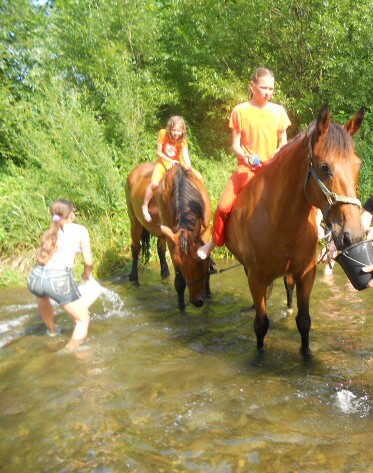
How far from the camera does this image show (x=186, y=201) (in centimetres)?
535

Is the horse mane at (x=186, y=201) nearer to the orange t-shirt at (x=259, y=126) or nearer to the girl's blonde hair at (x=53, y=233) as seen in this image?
the orange t-shirt at (x=259, y=126)

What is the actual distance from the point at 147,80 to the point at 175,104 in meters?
1.56

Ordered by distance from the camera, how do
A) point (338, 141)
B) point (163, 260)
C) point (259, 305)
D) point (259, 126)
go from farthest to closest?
point (163, 260)
point (259, 126)
point (259, 305)
point (338, 141)

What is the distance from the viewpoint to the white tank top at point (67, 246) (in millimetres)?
4660

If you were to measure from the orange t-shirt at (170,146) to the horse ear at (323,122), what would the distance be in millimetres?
4189

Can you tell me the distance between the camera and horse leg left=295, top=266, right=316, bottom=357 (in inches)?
151

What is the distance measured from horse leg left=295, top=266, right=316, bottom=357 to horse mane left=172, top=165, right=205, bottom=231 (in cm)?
164

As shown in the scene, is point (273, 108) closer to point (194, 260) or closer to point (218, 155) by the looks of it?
point (194, 260)

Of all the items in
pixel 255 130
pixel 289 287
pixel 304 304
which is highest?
pixel 255 130

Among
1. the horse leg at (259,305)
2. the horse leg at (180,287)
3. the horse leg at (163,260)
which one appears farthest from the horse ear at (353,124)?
the horse leg at (163,260)

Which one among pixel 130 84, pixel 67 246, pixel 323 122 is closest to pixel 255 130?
pixel 323 122

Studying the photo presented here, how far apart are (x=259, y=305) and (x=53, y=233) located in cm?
242

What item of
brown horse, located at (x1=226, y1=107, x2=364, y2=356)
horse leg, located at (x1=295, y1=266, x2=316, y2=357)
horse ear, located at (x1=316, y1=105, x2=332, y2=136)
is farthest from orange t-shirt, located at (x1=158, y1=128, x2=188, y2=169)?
horse ear, located at (x1=316, y1=105, x2=332, y2=136)

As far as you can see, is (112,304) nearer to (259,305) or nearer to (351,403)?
(259,305)
